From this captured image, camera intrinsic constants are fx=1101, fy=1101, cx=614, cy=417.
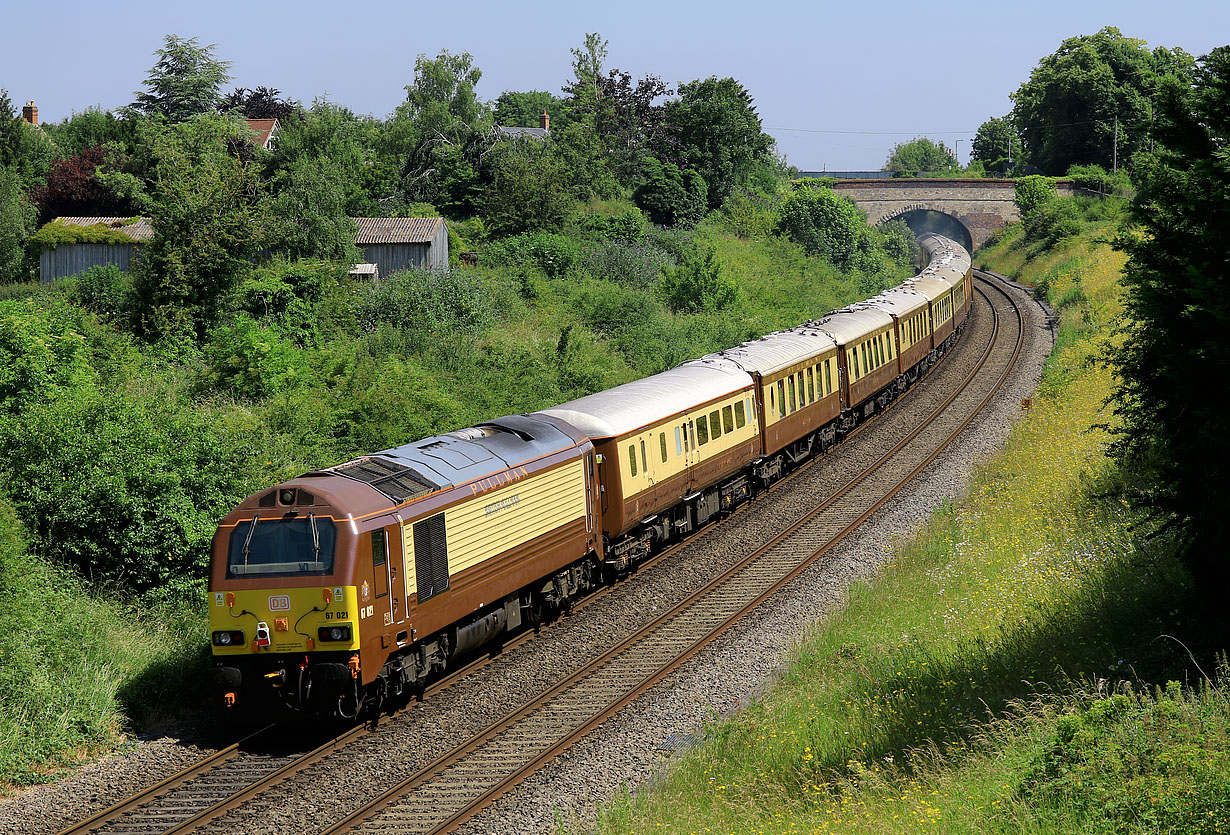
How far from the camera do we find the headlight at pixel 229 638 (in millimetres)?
13453

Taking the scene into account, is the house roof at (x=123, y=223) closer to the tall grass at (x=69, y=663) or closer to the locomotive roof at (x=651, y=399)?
the locomotive roof at (x=651, y=399)

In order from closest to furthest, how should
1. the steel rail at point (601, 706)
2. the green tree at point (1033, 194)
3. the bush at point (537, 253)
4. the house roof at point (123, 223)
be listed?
the steel rail at point (601, 706), the house roof at point (123, 223), the bush at point (537, 253), the green tree at point (1033, 194)

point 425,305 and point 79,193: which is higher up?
point 79,193

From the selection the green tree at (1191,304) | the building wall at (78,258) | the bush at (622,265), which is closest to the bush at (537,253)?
the bush at (622,265)

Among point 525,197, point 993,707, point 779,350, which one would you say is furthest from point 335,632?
point 525,197

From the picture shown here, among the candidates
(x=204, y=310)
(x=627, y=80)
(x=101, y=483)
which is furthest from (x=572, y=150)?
(x=101, y=483)

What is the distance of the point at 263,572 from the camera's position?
44.0ft

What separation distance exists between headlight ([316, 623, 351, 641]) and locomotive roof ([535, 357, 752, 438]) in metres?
6.95

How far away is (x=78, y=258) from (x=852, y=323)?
81.8ft

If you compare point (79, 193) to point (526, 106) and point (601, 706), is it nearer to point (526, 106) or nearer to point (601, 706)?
point (601, 706)

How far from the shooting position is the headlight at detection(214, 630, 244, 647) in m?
13.5

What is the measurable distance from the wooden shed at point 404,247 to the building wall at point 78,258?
7.51 m

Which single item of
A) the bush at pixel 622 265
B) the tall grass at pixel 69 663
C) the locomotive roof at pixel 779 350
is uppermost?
the bush at pixel 622 265

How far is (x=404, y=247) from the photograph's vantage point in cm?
3912
